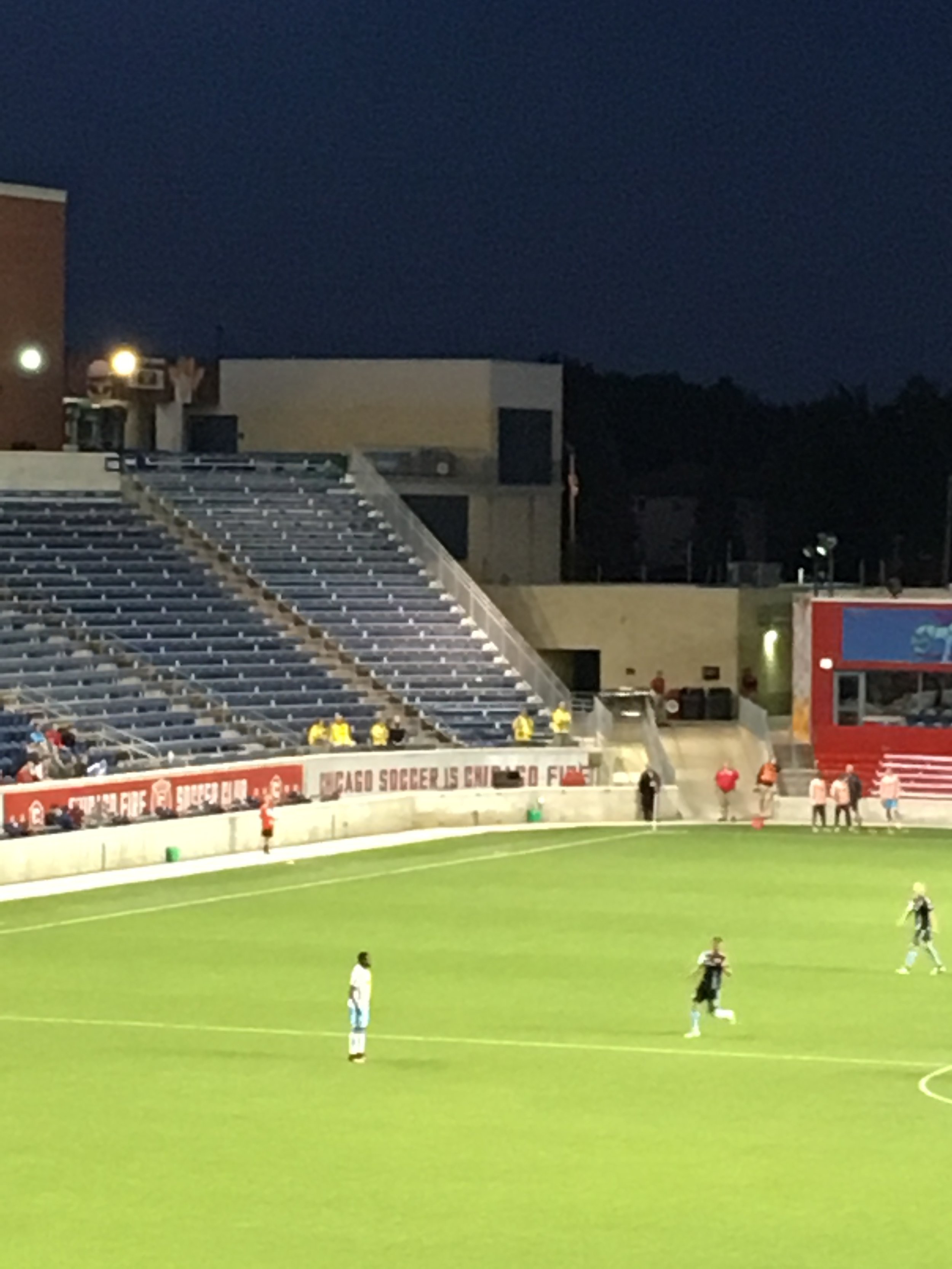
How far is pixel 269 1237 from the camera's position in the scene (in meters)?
18.9

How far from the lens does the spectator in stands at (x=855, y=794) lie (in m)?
56.6

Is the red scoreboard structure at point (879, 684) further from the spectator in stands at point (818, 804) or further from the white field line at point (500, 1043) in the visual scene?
the white field line at point (500, 1043)

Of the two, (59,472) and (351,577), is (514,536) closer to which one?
(351,577)

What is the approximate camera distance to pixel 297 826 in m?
49.7

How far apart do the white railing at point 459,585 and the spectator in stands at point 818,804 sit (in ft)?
20.7

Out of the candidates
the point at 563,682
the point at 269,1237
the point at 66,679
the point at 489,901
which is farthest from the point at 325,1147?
the point at 563,682

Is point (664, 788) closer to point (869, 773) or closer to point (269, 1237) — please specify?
point (869, 773)

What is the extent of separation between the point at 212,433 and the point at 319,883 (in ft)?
111

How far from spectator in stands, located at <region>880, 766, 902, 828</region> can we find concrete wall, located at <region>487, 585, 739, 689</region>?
39.4 ft

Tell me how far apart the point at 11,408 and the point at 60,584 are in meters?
8.38

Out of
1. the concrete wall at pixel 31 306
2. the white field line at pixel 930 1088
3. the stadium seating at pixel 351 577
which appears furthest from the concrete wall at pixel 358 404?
the white field line at pixel 930 1088

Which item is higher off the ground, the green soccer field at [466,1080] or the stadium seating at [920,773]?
the stadium seating at [920,773]

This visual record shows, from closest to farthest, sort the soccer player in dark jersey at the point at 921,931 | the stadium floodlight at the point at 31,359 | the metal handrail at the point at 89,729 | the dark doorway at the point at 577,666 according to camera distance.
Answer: the soccer player in dark jersey at the point at 921,931 < the metal handrail at the point at 89,729 < the stadium floodlight at the point at 31,359 < the dark doorway at the point at 577,666

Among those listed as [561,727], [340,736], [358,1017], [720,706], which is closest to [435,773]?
[340,736]
